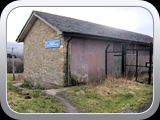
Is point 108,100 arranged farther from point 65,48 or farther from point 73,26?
point 73,26

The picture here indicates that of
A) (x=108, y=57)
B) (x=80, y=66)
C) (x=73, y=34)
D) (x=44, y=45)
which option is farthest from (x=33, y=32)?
(x=108, y=57)

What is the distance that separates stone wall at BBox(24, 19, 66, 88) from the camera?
7332 millimetres

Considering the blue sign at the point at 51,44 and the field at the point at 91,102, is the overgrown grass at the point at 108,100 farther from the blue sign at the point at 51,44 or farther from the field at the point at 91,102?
the blue sign at the point at 51,44

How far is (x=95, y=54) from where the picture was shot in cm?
827

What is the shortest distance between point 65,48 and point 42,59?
1931mm

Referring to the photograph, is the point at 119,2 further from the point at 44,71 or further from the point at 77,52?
the point at 44,71

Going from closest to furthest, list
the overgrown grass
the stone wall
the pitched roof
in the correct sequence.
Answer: the overgrown grass → the pitched roof → the stone wall

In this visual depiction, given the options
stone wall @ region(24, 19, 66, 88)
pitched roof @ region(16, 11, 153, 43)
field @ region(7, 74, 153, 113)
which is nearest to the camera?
field @ region(7, 74, 153, 113)

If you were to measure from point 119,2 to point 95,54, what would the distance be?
6.16m

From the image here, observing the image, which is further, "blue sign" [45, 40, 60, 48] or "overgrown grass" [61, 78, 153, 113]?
"blue sign" [45, 40, 60, 48]

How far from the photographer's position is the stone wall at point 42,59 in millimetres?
7332

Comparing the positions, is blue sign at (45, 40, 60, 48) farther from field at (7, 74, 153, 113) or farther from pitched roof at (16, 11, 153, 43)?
field at (7, 74, 153, 113)

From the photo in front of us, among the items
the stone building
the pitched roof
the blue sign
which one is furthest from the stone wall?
the pitched roof

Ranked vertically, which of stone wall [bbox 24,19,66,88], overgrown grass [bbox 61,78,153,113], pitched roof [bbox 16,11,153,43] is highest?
pitched roof [bbox 16,11,153,43]
